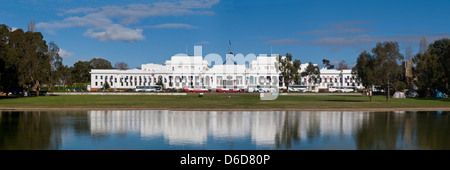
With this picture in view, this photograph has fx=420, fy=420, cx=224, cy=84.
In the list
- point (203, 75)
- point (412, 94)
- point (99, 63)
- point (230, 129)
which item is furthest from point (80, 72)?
point (230, 129)

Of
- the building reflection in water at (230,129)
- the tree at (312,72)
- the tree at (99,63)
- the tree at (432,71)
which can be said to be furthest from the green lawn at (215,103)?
the tree at (99,63)

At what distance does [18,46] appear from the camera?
59812 millimetres

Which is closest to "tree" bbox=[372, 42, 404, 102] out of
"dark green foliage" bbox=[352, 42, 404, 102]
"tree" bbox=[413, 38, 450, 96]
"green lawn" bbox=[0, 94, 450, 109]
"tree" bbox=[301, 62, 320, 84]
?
"dark green foliage" bbox=[352, 42, 404, 102]

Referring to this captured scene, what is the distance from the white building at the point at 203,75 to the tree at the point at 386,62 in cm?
6974

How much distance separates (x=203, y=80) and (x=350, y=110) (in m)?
97.0

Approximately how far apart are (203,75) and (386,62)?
85.6m

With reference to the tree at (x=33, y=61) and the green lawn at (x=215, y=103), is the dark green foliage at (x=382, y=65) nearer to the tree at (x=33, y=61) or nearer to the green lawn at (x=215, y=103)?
the green lawn at (x=215, y=103)

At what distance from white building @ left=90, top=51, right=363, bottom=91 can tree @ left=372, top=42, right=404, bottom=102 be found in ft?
229

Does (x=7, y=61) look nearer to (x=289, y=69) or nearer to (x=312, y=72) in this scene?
(x=289, y=69)

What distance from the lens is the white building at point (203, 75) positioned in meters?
125

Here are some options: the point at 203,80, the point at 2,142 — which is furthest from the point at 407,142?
the point at 203,80

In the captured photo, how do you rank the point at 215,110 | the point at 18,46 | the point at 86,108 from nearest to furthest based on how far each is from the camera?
the point at 215,110
the point at 86,108
the point at 18,46
